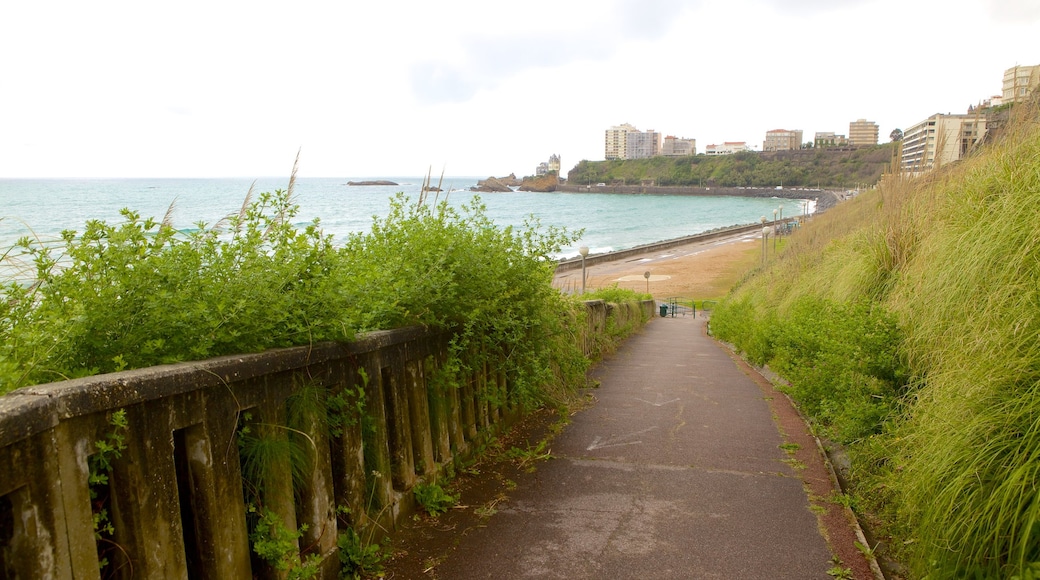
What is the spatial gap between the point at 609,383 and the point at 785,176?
20336 centimetres

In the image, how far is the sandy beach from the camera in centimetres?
4366

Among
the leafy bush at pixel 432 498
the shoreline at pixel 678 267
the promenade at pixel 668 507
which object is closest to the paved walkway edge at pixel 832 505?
the promenade at pixel 668 507

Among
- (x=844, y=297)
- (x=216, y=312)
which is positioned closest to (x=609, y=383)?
(x=844, y=297)

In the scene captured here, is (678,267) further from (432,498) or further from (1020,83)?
(432,498)

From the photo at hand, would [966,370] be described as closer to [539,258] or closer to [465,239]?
[465,239]

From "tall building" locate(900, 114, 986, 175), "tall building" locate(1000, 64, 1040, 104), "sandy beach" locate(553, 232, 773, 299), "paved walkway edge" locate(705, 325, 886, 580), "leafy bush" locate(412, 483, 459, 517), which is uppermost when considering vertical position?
"tall building" locate(1000, 64, 1040, 104)

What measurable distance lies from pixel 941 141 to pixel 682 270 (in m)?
47.3

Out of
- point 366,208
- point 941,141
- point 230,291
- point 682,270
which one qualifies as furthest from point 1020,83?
point 366,208

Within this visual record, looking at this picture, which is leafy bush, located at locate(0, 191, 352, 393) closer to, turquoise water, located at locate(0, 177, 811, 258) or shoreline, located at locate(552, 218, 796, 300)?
shoreline, located at locate(552, 218, 796, 300)

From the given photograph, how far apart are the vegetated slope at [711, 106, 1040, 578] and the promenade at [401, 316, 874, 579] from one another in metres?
0.46

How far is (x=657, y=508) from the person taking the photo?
5016 mm

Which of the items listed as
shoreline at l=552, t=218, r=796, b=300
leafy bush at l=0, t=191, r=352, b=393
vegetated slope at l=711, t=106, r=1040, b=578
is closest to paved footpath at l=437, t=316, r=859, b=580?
vegetated slope at l=711, t=106, r=1040, b=578

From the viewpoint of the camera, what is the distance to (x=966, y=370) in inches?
149

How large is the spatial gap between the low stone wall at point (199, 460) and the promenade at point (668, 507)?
782 mm
